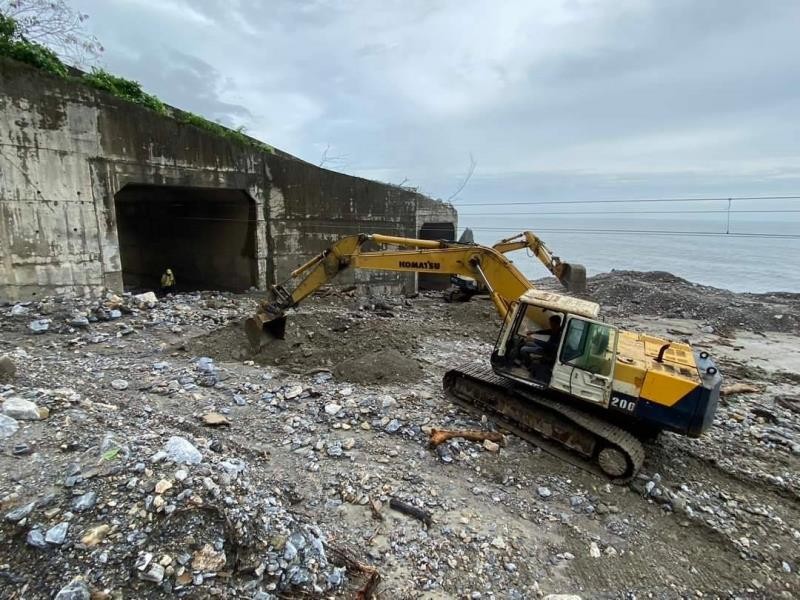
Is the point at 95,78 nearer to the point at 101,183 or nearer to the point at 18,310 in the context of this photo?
the point at 101,183

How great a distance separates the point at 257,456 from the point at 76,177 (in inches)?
291

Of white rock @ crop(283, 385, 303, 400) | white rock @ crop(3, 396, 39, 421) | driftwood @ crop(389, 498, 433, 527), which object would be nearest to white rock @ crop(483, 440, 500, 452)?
driftwood @ crop(389, 498, 433, 527)

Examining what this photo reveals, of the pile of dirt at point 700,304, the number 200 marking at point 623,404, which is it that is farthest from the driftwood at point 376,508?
the pile of dirt at point 700,304

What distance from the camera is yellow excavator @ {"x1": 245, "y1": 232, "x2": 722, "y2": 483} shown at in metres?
4.35

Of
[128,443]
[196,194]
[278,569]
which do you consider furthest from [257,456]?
[196,194]

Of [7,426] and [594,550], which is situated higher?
[7,426]

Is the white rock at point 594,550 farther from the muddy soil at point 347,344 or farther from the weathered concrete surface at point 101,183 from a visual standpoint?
the weathered concrete surface at point 101,183

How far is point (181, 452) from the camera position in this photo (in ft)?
11.6

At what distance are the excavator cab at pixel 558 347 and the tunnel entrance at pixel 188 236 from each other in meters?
8.13

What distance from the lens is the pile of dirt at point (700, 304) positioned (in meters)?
12.9

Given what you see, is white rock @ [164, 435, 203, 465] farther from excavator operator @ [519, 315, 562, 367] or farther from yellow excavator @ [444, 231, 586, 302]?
yellow excavator @ [444, 231, 586, 302]

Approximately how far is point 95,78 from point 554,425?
33.5 feet

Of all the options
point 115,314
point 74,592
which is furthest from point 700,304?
point 74,592

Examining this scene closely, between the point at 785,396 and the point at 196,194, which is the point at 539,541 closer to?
the point at 785,396
